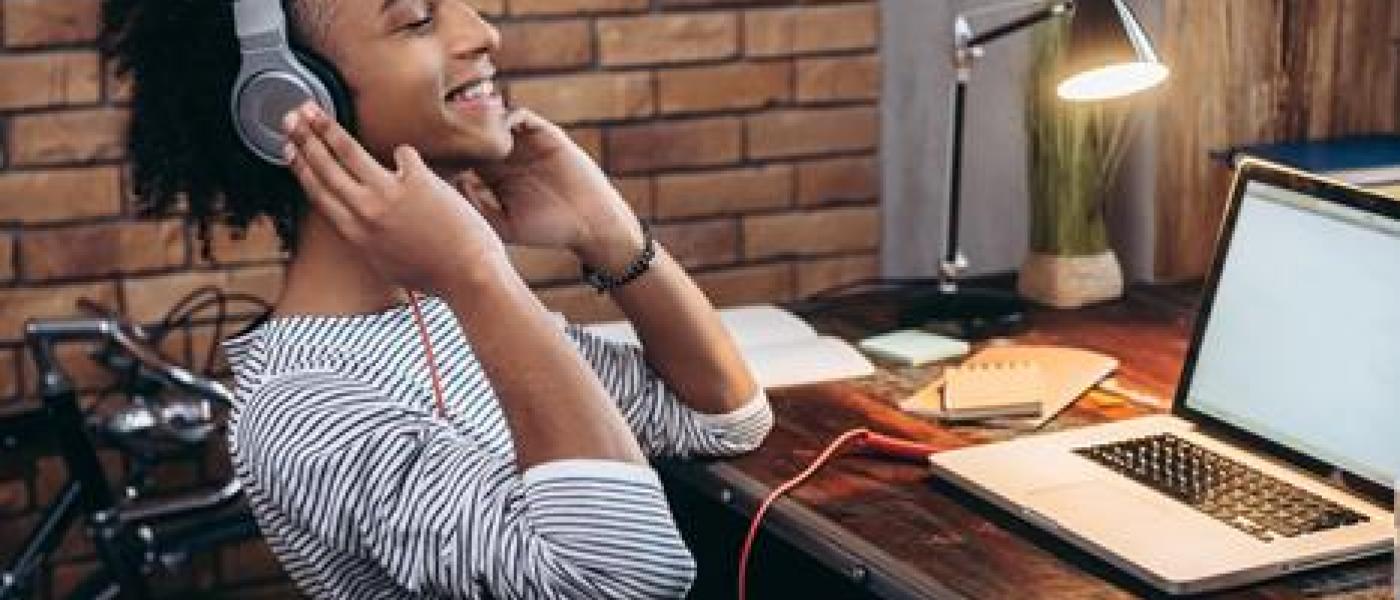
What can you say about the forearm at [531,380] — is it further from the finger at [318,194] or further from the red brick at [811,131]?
the red brick at [811,131]

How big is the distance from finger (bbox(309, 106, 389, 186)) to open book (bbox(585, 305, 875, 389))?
1.94ft

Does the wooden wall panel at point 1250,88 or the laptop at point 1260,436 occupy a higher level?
the wooden wall panel at point 1250,88

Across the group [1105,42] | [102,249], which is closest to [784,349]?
[1105,42]

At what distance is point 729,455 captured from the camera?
6.27 ft

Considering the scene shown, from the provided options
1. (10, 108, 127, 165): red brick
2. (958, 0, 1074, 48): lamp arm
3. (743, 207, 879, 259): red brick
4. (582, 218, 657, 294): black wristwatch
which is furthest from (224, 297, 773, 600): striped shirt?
(743, 207, 879, 259): red brick

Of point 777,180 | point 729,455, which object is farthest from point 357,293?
point 777,180

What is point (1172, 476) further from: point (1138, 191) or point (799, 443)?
point (1138, 191)

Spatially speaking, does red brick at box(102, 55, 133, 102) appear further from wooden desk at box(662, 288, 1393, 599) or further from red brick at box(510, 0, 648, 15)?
wooden desk at box(662, 288, 1393, 599)

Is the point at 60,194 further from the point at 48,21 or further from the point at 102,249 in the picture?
the point at 48,21

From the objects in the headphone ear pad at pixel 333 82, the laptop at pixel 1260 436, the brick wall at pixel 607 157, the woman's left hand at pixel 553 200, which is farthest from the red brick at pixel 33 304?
the laptop at pixel 1260 436

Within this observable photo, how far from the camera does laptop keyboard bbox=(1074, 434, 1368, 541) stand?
1634 mm

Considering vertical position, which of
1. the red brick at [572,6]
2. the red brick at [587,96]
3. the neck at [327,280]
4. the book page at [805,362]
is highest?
the red brick at [572,6]

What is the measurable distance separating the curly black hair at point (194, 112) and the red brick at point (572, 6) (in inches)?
39.0

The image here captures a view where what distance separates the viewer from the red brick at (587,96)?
279cm
